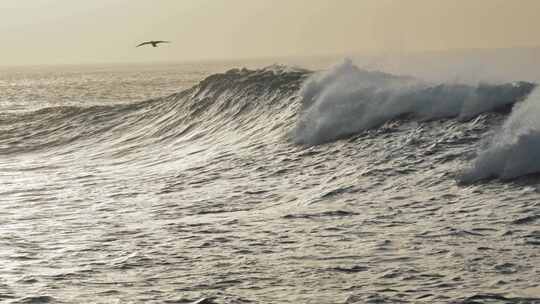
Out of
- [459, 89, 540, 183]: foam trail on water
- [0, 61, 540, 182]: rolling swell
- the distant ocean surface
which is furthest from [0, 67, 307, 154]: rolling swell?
[459, 89, 540, 183]: foam trail on water

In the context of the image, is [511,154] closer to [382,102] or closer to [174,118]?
[382,102]

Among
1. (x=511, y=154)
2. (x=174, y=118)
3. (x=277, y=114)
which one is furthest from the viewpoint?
(x=174, y=118)

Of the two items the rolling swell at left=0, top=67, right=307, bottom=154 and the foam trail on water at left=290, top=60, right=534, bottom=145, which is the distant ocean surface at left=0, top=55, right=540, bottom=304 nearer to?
the foam trail on water at left=290, top=60, right=534, bottom=145

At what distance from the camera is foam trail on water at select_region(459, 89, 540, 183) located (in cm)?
1189

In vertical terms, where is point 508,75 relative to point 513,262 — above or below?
above

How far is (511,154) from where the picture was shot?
40.1ft

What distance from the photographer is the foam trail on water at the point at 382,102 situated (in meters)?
16.2

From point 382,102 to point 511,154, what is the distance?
240 inches

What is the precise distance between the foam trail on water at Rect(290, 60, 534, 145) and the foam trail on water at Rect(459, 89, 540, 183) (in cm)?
306

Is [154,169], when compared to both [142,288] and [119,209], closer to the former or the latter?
[119,209]

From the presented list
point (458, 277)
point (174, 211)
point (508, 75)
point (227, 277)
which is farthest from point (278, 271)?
point (508, 75)

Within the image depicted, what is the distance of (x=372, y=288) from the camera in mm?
7996

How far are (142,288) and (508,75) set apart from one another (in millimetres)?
12380

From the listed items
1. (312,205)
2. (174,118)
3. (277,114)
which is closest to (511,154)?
(312,205)
